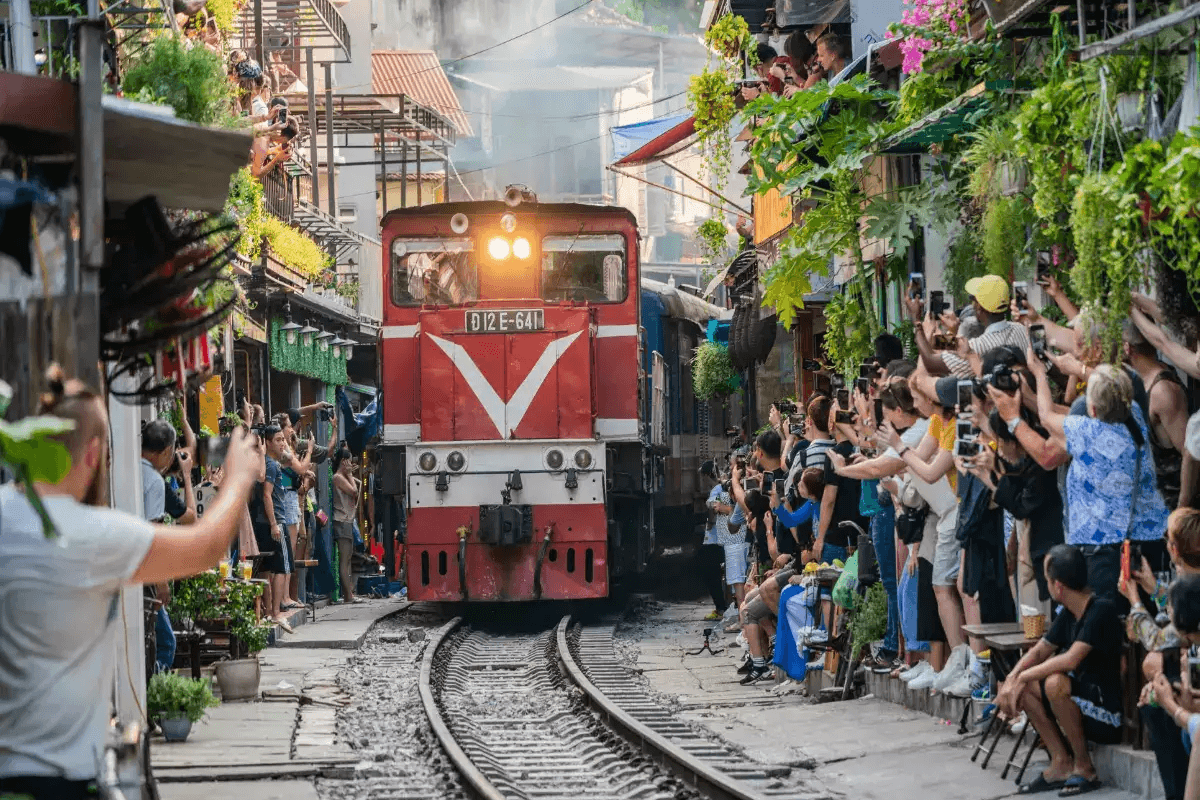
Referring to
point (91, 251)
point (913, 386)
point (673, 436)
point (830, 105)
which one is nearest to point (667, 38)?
point (673, 436)

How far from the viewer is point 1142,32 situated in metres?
7.75

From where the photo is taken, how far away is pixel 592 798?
9.05 m

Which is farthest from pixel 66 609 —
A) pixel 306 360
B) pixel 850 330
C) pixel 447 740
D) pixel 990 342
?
pixel 306 360

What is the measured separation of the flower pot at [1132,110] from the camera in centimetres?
858

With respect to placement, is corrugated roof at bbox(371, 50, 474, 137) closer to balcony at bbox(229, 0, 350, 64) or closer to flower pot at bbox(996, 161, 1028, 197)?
balcony at bbox(229, 0, 350, 64)

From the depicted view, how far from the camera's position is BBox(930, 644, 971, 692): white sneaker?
10.0 meters

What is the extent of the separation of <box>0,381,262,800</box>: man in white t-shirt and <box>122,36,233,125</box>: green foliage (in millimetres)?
7848

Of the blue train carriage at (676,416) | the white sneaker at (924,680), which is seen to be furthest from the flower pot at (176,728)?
the blue train carriage at (676,416)

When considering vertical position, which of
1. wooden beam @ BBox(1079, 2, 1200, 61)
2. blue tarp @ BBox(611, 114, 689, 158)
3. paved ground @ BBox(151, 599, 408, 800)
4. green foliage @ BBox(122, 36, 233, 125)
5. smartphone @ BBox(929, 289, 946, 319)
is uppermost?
blue tarp @ BBox(611, 114, 689, 158)

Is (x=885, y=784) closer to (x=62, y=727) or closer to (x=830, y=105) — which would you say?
(x=62, y=727)

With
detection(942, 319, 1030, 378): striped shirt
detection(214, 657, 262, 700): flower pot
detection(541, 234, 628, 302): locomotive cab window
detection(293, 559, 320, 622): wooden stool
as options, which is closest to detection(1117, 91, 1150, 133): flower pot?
detection(942, 319, 1030, 378): striped shirt

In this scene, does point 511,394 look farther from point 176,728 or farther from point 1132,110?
point 1132,110

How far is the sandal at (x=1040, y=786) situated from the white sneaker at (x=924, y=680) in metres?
2.47

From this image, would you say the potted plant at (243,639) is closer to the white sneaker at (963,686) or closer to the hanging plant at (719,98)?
the white sneaker at (963,686)
